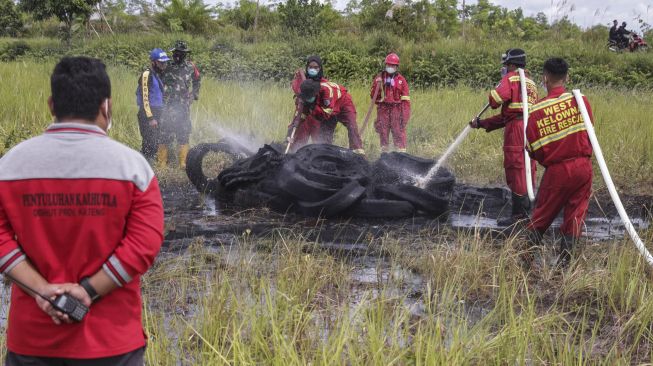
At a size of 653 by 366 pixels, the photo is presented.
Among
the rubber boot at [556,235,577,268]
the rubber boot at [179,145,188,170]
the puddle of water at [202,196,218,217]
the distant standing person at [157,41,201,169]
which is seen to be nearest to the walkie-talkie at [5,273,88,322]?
the rubber boot at [556,235,577,268]

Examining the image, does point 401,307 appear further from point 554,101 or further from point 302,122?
point 302,122

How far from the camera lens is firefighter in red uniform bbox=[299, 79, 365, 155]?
868 centimetres

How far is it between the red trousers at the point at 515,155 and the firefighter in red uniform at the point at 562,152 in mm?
1896

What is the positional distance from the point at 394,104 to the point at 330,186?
3.58 m

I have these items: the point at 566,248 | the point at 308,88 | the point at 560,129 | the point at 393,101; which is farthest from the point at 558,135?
the point at 393,101

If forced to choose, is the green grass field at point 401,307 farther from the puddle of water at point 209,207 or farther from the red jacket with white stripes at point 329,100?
the red jacket with white stripes at point 329,100

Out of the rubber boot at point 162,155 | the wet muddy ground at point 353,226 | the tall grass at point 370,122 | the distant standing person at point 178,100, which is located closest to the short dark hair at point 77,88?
the wet muddy ground at point 353,226

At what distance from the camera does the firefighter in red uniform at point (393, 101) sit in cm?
1036

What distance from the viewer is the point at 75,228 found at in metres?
2.11

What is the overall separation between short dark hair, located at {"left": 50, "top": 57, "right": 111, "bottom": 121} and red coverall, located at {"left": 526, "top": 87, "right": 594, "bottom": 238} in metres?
3.98

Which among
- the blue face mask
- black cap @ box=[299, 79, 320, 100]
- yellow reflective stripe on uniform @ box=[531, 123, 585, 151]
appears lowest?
black cap @ box=[299, 79, 320, 100]

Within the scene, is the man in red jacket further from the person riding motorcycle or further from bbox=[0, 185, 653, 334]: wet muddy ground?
the person riding motorcycle

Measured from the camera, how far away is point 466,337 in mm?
3121

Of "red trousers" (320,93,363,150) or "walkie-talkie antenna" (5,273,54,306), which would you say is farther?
"red trousers" (320,93,363,150)
